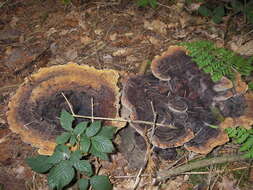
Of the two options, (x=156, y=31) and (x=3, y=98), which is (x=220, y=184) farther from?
(x=3, y=98)

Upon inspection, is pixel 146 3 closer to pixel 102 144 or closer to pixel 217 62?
pixel 217 62

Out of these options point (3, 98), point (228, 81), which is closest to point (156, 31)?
point (228, 81)

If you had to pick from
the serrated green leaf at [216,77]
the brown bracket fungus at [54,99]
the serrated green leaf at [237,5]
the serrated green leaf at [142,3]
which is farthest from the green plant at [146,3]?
the serrated green leaf at [216,77]

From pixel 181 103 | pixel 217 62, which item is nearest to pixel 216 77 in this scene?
pixel 217 62

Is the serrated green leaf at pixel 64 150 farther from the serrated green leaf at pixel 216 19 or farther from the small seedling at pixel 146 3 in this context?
the serrated green leaf at pixel 216 19

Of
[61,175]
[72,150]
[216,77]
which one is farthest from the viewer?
[216,77]

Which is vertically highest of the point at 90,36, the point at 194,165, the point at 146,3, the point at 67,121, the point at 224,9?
the point at 146,3
